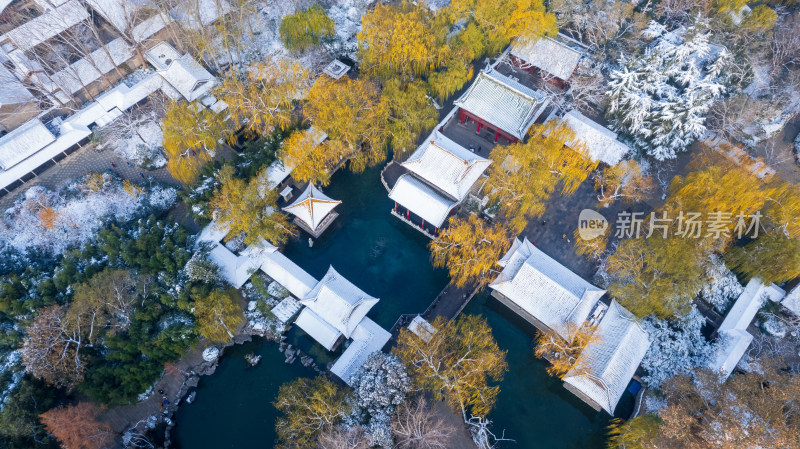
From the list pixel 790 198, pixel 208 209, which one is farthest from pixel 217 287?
pixel 790 198

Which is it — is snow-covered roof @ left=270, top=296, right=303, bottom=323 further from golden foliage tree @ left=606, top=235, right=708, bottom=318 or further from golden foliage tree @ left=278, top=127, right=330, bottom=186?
golden foliage tree @ left=606, top=235, right=708, bottom=318

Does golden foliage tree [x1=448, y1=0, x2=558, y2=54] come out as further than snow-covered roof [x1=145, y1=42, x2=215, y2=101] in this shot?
Yes

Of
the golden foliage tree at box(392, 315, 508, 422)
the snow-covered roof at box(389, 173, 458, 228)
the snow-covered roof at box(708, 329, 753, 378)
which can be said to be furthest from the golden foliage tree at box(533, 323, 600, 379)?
the snow-covered roof at box(389, 173, 458, 228)

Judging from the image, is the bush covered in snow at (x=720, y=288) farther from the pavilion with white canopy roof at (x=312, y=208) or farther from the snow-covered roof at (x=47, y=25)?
the snow-covered roof at (x=47, y=25)

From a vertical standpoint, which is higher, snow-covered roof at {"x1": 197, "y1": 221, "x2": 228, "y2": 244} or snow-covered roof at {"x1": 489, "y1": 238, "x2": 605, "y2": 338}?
snow-covered roof at {"x1": 489, "y1": 238, "x2": 605, "y2": 338}

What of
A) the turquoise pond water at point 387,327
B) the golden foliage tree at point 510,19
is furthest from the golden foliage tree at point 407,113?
the golden foliage tree at point 510,19

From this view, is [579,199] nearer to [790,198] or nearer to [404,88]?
[790,198]

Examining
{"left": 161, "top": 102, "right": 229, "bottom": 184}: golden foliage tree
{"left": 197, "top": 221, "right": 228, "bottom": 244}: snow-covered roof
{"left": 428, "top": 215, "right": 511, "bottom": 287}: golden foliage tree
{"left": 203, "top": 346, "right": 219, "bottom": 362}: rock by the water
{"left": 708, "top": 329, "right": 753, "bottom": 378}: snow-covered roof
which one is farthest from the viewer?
{"left": 161, "top": 102, "right": 229, "bottom": 184}: golden foliage tree
